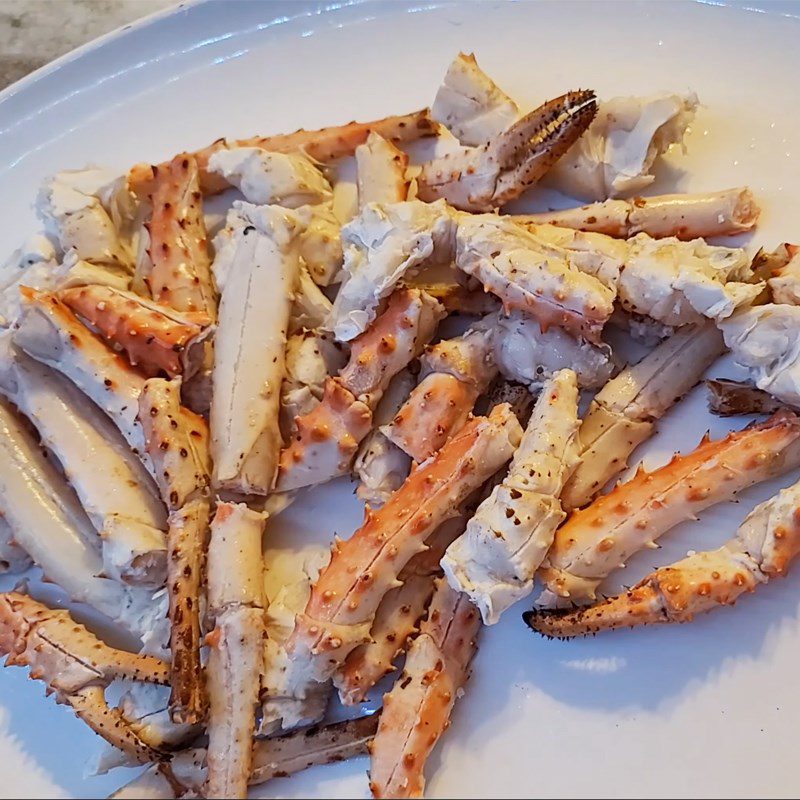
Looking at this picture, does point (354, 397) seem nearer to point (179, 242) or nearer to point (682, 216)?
point (179, 242)

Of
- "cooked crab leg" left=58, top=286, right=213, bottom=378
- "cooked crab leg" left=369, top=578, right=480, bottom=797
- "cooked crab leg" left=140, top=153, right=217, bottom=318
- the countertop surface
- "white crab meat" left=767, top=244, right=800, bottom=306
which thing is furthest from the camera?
the countertop surface

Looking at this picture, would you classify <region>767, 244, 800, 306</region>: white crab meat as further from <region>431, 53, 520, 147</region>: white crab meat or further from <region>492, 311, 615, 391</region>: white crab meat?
<region>431, 53, 520, 147</region>: white crab meat

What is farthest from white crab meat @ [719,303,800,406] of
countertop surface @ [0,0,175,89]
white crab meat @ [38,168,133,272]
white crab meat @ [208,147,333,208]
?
countertop surface @ [0,0,175,89]

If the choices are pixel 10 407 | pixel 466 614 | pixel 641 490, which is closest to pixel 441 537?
pixel 466 614

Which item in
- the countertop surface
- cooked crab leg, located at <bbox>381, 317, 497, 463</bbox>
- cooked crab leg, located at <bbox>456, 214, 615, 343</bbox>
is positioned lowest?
cooked crab leg, located at <bbox>381, 317, 497, 463</bbox>

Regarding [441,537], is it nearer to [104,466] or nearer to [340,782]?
[340,782]

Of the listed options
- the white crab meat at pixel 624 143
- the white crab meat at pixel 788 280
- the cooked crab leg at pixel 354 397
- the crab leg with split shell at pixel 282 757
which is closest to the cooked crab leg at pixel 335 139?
the white crab meat at pixel 624 143

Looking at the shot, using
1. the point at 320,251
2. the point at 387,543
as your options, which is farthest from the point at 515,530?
the point at 320,251
